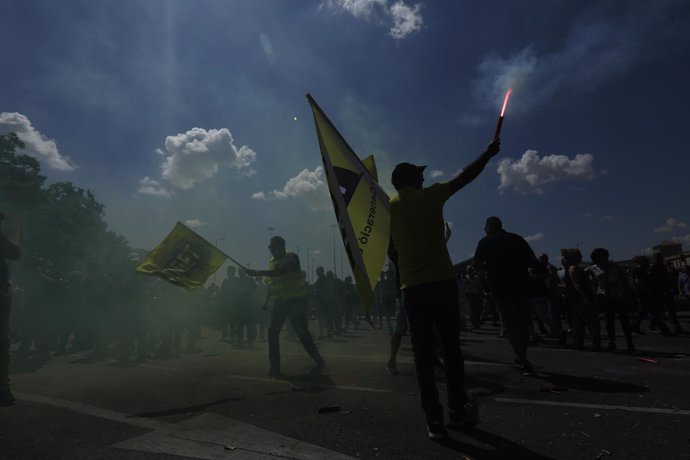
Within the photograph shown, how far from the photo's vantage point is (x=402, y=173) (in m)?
3.60

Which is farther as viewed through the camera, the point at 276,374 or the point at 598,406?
the point at 276,374

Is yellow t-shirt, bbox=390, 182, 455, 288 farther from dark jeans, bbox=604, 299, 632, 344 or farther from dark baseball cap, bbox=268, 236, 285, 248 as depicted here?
dark jeans, bbox=604, 299, 632, 344

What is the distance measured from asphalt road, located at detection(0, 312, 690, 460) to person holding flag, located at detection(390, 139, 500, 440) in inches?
16.6

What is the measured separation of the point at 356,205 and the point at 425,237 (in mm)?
784

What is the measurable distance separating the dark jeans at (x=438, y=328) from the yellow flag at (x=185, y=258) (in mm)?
3847

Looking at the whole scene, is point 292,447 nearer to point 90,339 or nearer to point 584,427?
point 584,427

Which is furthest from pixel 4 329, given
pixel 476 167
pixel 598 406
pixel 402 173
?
pixel 598 406

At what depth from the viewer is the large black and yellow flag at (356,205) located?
11.5 ft

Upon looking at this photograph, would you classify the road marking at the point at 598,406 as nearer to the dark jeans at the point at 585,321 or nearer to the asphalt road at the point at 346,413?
the asphalt road at the point at 346,413

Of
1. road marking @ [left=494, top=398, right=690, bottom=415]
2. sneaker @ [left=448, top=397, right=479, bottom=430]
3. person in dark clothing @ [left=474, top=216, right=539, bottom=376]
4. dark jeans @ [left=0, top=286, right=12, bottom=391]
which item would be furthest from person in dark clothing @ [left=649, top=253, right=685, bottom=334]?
dark jeans @ [left=0, top=286, right=12, bottom=391]

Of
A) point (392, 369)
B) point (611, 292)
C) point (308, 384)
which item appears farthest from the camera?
point (611, 292)

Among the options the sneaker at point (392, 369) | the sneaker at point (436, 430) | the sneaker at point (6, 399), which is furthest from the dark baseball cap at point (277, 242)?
the sneaker at point (436, 430)

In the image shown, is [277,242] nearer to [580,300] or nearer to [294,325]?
[294,325]

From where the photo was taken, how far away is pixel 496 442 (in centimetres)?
298
